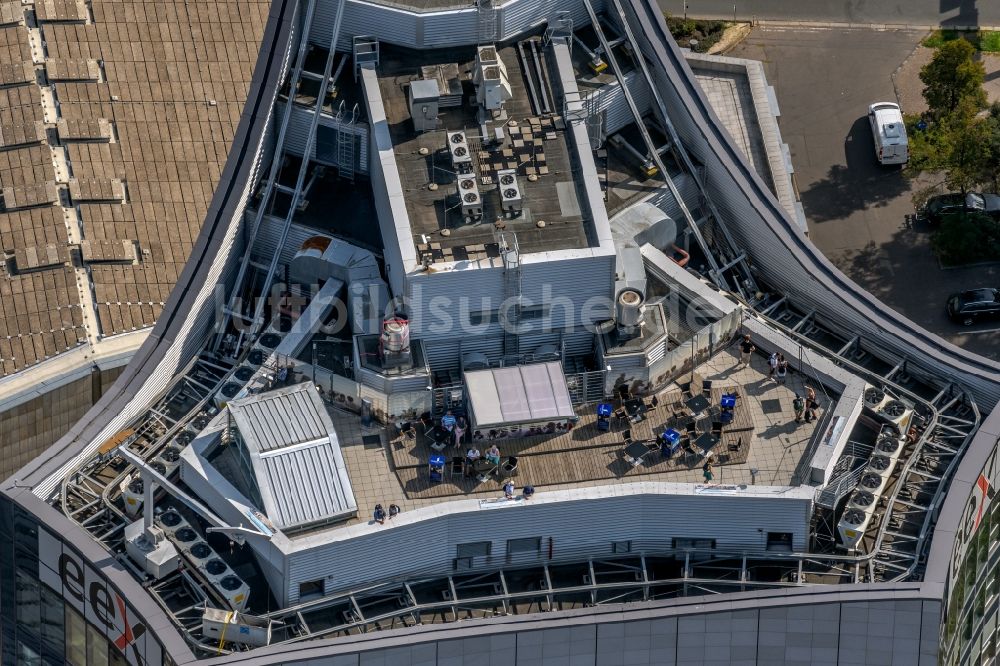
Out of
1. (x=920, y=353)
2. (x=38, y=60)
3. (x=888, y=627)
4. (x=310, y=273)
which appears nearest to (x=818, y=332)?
(x=920, y=353)

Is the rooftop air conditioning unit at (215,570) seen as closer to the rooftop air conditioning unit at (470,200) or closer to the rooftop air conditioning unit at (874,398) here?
the rooftop air conditioning unit at (470,200)

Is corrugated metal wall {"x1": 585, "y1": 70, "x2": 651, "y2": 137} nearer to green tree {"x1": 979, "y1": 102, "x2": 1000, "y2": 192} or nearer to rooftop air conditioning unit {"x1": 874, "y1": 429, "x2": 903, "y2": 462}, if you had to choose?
rooftop air conditioning unit {"x1": 874, "y1": 429, "x2": 903, "y2": 462}

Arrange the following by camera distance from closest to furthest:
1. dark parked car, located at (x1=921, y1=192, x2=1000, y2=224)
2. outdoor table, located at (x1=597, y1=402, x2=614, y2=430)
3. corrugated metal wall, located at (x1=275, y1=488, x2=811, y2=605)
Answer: corrugated metal wall, located at (x1=275, y1=488, x2=811, y2=605) < outdoor table, located at (x1=597, y1=402, x2=614, y2=430) < dark parked car, located at (x1=921, y1=192, x2=1000, y2=224)

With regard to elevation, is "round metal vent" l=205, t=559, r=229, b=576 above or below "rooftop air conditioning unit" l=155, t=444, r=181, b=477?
below

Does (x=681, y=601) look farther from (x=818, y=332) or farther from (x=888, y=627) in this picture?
(x=818, y=332)

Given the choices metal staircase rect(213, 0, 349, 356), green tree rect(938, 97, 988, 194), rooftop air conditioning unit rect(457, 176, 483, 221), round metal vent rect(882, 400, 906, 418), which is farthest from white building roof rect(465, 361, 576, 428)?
green tree rect(938, 97, 988, 194)

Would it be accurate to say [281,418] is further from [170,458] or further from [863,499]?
[863,499]

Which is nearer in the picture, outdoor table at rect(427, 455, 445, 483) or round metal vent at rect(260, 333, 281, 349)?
outdoor table at rect(427, 455, 445, 483)

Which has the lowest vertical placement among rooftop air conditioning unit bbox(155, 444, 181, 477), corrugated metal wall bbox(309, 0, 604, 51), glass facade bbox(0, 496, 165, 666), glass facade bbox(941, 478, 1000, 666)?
glass facade bbox(941, 478, 1000, 666)
